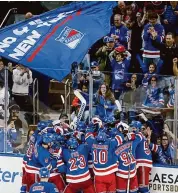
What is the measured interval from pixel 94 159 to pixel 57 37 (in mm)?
2718

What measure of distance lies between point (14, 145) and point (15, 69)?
1144 millimetres

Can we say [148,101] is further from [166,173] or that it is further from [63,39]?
[63,39]

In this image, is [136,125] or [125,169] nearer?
[125,169]

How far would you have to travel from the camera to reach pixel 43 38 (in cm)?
1392

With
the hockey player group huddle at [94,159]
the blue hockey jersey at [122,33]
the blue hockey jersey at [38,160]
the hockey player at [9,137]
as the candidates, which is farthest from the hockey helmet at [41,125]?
the blue hockey jersey at [122,33]

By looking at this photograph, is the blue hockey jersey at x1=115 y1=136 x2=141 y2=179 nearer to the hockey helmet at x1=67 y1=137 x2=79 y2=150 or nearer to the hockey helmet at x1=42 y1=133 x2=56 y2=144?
the hockey helmet at x1=67 y1=137 x2=79 y2=150

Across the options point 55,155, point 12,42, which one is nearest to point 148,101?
point 55,155

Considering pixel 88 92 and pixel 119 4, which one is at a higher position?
pixel 119 4

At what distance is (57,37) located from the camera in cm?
1395

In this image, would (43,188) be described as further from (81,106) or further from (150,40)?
(150,40)

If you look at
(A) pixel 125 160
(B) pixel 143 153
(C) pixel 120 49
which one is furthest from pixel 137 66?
(A) pixel 125 160

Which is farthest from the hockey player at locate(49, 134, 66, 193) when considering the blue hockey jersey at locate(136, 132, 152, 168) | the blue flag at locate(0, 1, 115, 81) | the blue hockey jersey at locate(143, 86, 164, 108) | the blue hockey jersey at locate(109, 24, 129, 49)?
the blue hockey jersey at locate(109, 24, 129, 49)

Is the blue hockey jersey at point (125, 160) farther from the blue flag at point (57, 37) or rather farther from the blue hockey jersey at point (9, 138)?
the blue hockey jersey at point (9, 138)

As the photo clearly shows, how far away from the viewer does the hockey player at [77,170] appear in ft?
39.3
